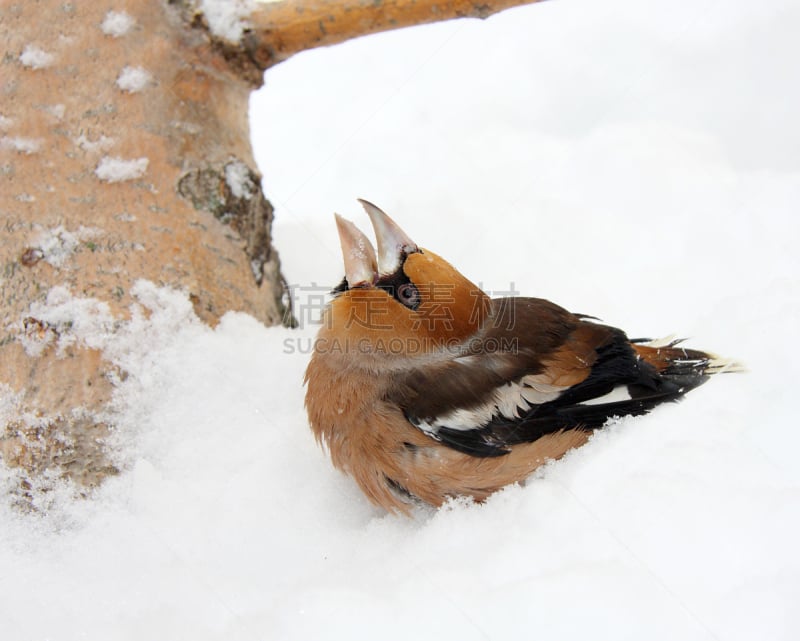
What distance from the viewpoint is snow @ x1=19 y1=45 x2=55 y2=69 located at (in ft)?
9.73

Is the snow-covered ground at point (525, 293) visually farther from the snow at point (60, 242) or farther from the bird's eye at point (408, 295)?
the bird's eye at point (408, 295)

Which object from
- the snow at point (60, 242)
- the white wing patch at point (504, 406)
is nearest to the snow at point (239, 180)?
the snow at point (60, 242)

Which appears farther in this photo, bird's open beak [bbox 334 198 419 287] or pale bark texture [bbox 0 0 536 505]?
bird's open beak [bbox 334 198 419 287]

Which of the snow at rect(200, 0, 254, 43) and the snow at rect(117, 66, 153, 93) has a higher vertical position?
the snow at rect(200, 0, 254, 43)

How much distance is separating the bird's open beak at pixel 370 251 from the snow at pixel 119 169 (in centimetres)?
94

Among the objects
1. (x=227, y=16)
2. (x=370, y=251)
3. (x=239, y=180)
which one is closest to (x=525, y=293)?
(x=370, y=251)

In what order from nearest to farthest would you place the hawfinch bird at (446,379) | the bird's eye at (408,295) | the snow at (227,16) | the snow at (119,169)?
the hawfinch bird at (446,379), the bird's eye at (408,295), the snow at (119,169), the snow at (227,16)

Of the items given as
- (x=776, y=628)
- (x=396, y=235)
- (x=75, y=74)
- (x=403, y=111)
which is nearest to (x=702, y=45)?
(x=403, y=111)

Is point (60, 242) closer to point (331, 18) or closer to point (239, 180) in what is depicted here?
point (239, 180)

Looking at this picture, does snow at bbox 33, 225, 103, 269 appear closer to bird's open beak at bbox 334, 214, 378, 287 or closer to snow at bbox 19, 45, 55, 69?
snow at bbox 19, 45, 55, 69

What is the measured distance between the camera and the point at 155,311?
2.87 m

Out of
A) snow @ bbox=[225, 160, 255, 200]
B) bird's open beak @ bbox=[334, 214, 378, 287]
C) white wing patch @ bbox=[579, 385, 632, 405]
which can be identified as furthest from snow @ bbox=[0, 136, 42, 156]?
white wing patch @ bbox=[579, 385, 632, 405]

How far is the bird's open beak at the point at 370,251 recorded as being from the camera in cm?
271

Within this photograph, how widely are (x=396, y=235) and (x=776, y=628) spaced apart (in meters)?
1.74
